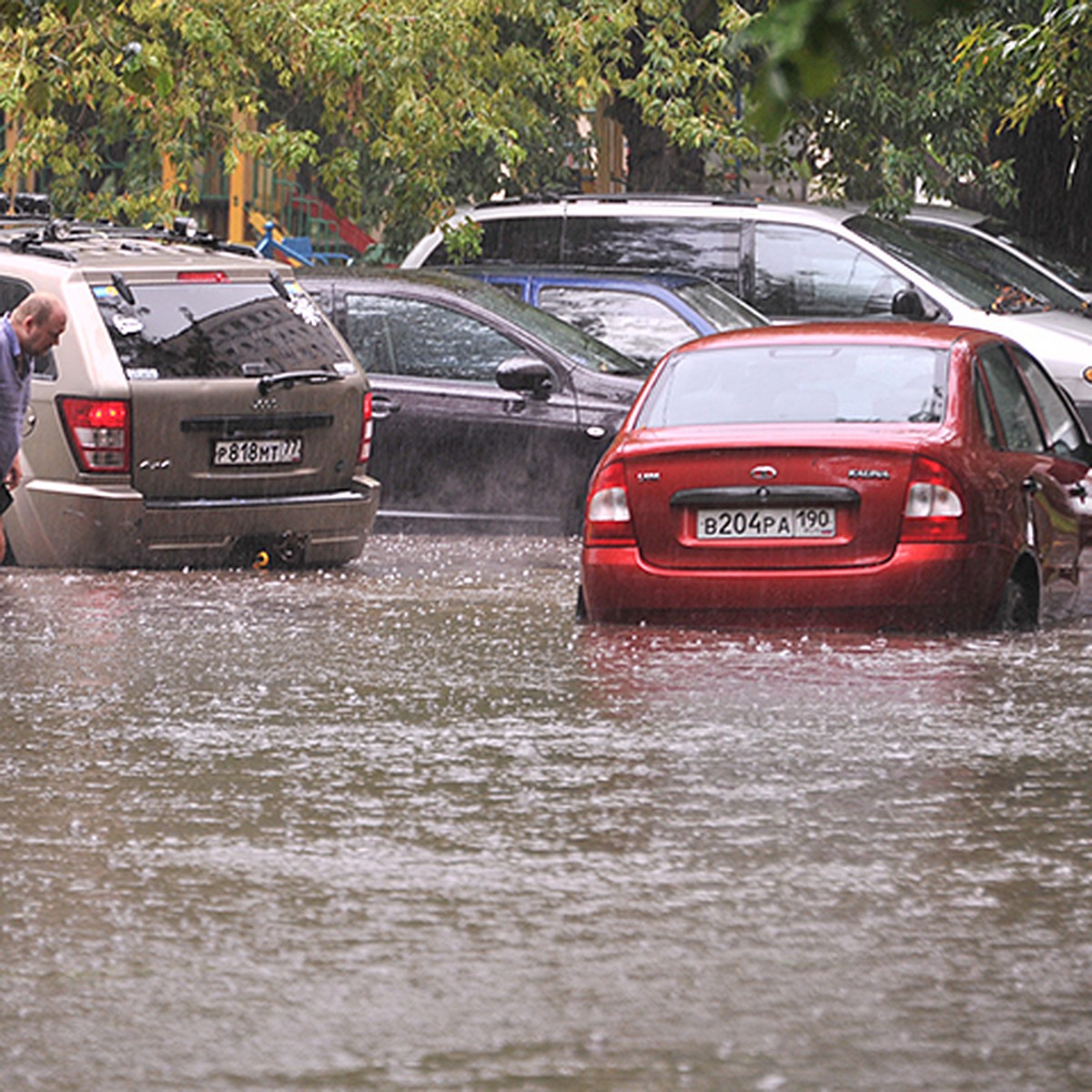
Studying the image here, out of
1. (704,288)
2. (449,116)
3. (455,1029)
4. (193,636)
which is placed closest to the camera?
(455,1029)

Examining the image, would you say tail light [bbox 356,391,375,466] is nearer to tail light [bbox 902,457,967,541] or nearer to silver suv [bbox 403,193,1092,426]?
tail light [bbox 902,457,967,541]

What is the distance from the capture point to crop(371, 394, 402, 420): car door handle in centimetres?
1708

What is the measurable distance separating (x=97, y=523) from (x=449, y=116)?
335 inches

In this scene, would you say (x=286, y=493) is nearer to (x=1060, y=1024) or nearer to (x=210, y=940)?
(x=210, y=940)

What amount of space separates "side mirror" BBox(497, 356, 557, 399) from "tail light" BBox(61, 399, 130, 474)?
9.26ft

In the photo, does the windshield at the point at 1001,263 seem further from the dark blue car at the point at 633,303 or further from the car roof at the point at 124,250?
the car roof at the point at 124,250

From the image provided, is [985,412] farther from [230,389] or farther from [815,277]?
[815,277]

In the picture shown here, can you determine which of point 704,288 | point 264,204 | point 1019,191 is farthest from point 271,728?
point 264,204

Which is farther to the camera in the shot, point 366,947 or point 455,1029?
point 366,947

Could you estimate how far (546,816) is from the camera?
787 cm

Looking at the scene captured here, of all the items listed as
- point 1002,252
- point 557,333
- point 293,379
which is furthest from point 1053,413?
point 1002,252

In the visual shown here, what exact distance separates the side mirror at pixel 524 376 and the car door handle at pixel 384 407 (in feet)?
2.48

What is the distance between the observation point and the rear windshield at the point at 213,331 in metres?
14.5

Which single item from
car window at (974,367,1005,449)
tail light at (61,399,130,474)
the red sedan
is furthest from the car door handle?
car window at (974,367,1005,449)
